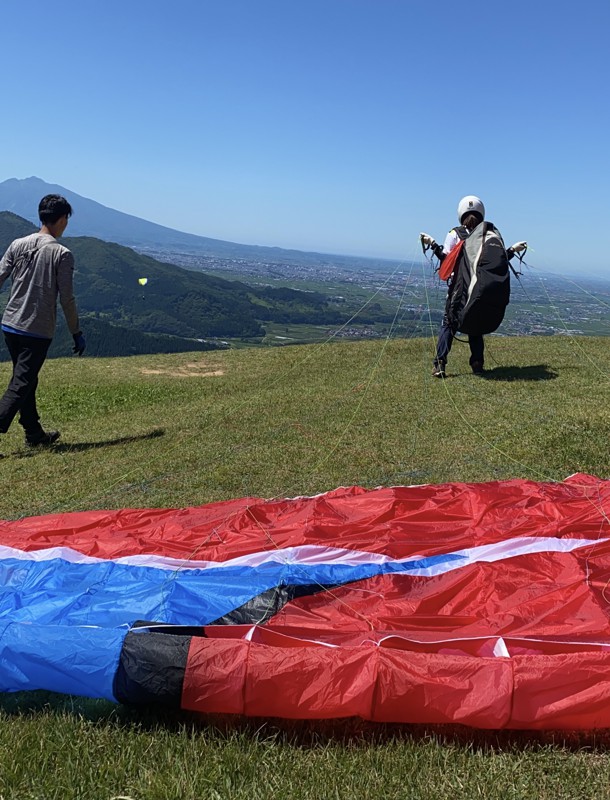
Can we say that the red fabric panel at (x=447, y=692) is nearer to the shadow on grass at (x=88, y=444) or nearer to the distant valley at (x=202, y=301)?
the shadow on grass at (x=88, y=444)

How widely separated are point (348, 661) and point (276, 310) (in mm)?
117720

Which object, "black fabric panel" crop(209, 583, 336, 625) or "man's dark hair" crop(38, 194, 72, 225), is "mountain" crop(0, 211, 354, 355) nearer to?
"man's dark hair" crop(38, 194, 72, 225)

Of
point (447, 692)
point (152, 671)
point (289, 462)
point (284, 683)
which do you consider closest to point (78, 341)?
point (289, 462)

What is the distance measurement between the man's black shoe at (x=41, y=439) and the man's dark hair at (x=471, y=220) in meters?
6.84

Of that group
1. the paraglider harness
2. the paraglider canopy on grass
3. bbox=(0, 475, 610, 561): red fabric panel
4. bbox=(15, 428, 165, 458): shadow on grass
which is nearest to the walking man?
bbox=(15, 428, 165, 458): shadow on grass

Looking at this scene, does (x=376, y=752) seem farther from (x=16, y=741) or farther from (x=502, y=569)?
(x=502, y=569)

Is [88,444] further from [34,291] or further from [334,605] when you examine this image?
[334,605]

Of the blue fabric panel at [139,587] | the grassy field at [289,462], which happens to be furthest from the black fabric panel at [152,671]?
the blue fabric panel at [139,587]

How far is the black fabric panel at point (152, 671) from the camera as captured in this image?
259 centimetres

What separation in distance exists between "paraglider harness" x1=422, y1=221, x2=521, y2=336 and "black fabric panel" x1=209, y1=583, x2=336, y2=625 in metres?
6.37

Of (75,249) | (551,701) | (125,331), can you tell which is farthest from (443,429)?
(75,249)

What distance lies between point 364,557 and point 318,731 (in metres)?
1.51

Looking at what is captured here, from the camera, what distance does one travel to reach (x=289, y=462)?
6887mm

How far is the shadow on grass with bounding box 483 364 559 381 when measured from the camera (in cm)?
1007
